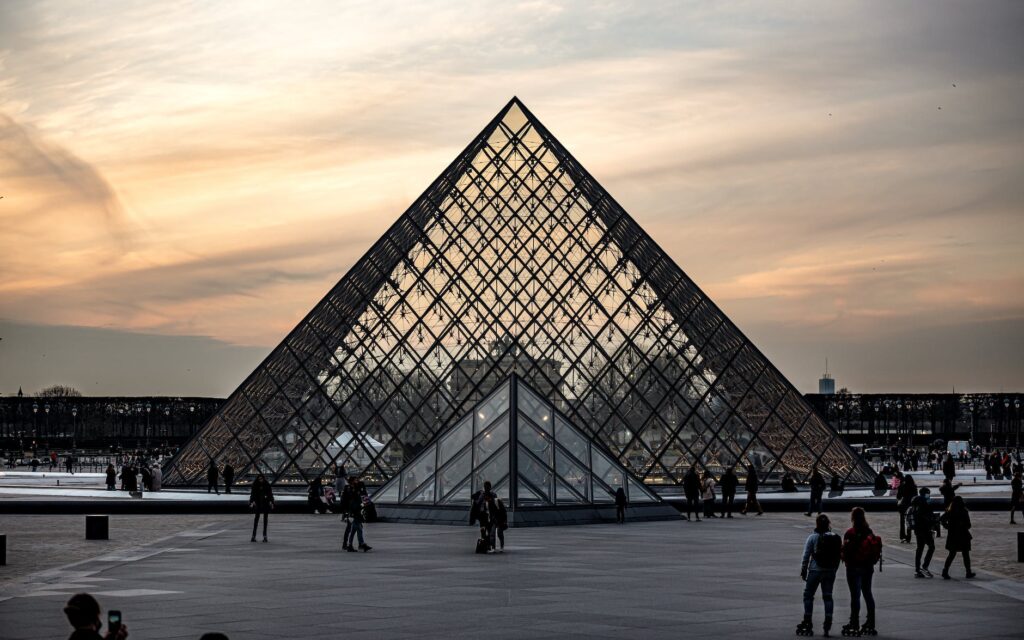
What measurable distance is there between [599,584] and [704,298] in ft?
89.5

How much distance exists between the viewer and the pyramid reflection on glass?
28.9 metres

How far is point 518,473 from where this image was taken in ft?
94.7

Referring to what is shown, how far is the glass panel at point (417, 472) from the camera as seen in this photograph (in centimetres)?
3052

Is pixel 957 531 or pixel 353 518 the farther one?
pixel 353 518

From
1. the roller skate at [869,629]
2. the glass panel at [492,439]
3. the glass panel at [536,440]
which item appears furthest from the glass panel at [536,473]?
the roller skate at [869,629]

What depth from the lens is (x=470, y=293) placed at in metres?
44.2

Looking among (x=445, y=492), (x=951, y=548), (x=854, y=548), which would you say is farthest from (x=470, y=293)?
(x=854, y=548)

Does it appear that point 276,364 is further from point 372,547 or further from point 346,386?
point 372,547

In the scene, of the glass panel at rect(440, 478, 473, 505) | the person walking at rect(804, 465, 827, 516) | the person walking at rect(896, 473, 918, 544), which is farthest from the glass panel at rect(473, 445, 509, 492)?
the person walking at rect(896, 473, 918, 544)

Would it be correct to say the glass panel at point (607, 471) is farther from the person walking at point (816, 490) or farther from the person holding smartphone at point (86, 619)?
the person holding smartphone at point (86, 619)

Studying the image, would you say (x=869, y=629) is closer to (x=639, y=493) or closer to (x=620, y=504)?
(x=620, y=504)

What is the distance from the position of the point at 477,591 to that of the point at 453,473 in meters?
13.7

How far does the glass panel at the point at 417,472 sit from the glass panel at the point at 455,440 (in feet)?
0.83

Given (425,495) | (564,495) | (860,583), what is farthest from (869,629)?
(425,495)
